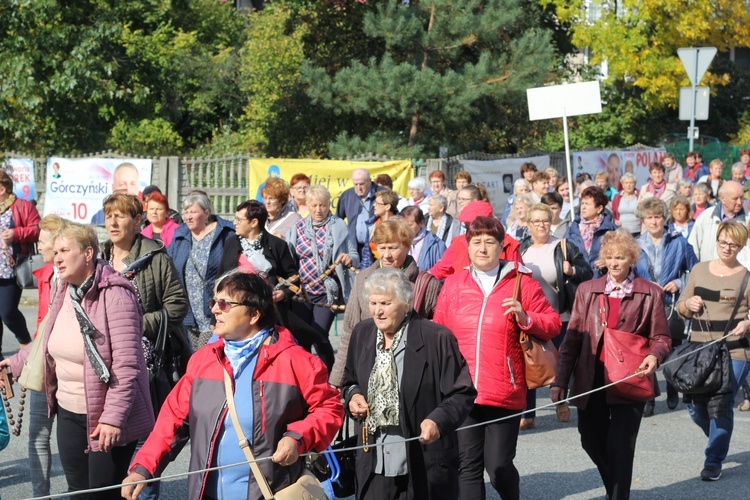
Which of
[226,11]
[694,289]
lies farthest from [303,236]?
[226,11]

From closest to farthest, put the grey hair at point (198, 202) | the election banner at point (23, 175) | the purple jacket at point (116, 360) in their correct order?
the purple jacket at point (116, 360) < the grey hair at point (198, 202) < the election banner at point (23, 175)

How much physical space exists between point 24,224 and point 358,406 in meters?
6.33

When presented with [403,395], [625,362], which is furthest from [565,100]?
[403,395]

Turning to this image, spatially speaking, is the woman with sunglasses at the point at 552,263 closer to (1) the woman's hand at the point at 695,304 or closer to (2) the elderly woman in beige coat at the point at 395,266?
(1) the woman's hand at the point at 695,304

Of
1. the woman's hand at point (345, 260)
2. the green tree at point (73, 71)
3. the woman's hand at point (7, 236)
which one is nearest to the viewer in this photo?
the woman's hand at point (345, 260)

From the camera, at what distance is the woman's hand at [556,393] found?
640 cm

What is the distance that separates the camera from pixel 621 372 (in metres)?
6.38

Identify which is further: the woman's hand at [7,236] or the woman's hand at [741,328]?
the woman's hand at [7,236]

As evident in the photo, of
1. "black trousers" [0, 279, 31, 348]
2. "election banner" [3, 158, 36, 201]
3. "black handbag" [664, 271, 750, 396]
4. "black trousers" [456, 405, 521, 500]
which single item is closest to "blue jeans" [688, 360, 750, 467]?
"black handbag" [664, 271, 750, 396]

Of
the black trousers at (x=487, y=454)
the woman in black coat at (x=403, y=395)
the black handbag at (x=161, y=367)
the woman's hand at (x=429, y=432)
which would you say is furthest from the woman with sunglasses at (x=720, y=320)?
the black handbag at (x=161, y=367)

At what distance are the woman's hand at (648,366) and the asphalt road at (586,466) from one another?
45.6 inches

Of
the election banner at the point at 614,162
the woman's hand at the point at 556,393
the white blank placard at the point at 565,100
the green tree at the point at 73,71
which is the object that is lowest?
the woman's hand at the point at 556,393

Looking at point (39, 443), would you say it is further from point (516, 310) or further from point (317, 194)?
point (317, 194)

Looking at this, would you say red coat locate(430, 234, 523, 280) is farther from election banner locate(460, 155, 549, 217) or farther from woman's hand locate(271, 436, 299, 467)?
election banner locate(460, 155, 549, 217)
